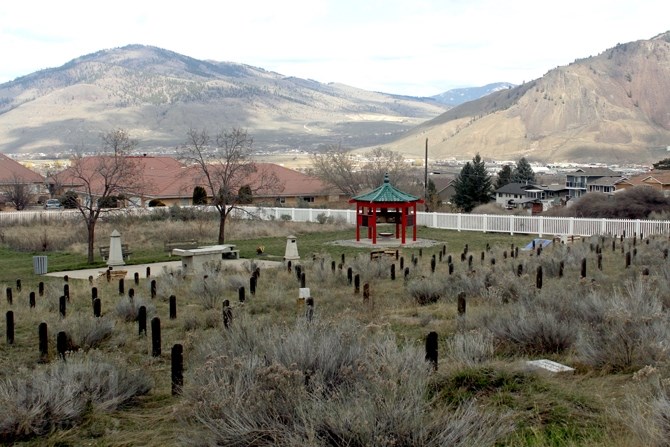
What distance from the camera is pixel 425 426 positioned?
5117 millimetres

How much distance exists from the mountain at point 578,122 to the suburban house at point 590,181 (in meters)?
68.8

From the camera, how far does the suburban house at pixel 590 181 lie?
7650cm

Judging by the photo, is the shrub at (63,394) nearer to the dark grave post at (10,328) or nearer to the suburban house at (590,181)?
the dark grave post at (10,328)

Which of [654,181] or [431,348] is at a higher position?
[654,181]

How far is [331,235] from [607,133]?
14121cm

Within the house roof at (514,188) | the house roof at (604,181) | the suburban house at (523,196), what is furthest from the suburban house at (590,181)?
the house roof at (514,188)

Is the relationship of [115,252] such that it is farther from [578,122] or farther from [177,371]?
[578,122]

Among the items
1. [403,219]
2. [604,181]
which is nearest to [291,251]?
[403,219]

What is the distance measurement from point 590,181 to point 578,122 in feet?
338

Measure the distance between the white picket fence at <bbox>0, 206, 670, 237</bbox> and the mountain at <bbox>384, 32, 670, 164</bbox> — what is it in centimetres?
11876

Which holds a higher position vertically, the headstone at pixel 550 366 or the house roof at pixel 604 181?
the house roof at pixel 604 181

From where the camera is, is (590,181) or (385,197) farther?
(590,181)

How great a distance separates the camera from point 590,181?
7988cm

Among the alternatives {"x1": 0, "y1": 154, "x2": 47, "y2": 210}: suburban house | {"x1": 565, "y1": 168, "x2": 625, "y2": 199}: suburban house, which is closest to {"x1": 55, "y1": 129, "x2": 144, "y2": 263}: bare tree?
{"x1": 0, "y1": 154, "x2": 47, "y2": 210}: suburban house
